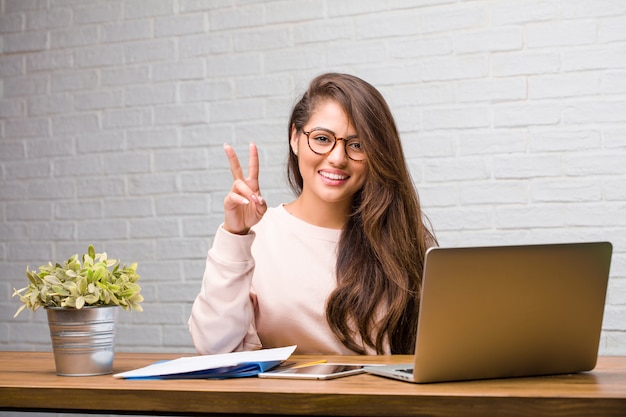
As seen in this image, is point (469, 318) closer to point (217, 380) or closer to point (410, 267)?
point (217, 380)

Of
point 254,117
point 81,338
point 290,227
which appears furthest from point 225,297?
point 254,117

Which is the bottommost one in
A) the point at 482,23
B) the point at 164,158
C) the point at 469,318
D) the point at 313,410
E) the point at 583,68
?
the point at 313,410

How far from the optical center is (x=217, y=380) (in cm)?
124

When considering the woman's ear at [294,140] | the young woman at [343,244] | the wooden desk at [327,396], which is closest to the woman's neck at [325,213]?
the young woman at [343,244]

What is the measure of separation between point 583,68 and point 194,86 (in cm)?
148

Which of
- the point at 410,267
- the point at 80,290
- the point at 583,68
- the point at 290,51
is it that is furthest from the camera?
the point at 290,51

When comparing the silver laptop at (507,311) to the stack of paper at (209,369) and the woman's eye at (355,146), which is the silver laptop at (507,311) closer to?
the stack of paper at (209,369)

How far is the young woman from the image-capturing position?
1969 mm

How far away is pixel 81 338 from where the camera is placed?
4.35ft

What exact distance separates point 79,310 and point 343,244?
0.89m

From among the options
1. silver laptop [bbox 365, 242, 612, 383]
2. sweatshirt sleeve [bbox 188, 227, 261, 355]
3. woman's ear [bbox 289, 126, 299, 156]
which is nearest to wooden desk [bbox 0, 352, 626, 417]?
silver laptop [bbox 365, 242, 612, 383]

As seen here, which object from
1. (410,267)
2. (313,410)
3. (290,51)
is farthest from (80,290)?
(290,51)

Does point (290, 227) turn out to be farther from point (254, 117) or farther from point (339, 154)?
point (254, 117)

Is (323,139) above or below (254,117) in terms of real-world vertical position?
below
